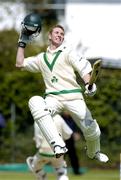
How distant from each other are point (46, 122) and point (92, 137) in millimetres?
861

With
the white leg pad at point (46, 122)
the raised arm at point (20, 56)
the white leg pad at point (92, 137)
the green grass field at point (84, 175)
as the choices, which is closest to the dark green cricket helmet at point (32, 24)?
the raised arm at point (20, 56)

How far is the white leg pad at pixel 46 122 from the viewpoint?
502 inches

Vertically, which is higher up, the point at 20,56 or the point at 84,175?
the point at 20,56

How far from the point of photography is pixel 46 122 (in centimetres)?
1285

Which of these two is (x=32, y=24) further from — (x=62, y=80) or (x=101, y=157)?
(x=101, y=157)

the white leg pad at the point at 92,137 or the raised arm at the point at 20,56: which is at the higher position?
the raised arm at the point at 20,56

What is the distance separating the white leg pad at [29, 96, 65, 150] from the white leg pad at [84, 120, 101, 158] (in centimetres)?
60

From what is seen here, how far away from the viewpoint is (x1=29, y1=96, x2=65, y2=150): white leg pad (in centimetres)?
1274

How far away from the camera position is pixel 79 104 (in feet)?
43.4

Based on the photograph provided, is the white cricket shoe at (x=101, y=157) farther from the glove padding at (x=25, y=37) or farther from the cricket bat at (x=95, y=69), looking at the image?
the glove padding at (x=25, y=37)

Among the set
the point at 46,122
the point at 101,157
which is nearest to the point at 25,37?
the point at 46,122

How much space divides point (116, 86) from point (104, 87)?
36cm

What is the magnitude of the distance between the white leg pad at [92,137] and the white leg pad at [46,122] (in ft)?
1.97

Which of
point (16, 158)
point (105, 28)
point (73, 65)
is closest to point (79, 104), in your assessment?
point (73, 65)
